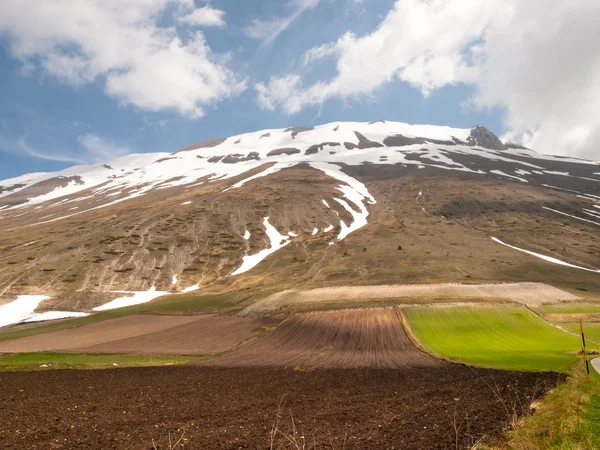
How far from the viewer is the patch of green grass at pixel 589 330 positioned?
36.2m

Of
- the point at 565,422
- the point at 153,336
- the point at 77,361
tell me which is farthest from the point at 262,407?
the point at 153,336

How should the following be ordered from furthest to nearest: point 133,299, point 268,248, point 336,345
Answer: point 268,248
point 133,299
point 336,345

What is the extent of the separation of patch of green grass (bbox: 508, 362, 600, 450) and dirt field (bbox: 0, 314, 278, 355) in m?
31.7

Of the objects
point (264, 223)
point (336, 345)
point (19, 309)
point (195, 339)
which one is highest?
point (264, 223)

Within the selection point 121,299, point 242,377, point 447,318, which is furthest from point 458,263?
point 121,299

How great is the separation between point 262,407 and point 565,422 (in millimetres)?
13383

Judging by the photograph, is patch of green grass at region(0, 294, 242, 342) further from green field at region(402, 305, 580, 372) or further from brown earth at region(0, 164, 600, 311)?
green field at region(402, 305, 580, 372)

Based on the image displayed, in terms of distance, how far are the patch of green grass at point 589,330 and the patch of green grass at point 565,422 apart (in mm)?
21143

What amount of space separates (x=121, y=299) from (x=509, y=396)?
7535 cm

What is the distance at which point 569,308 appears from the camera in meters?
52.9

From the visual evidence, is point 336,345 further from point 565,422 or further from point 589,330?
point 565,422

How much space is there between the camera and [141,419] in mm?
18062

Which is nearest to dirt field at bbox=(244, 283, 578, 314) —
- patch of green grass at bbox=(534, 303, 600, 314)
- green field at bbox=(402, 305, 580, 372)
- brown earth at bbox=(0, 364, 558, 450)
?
patch of green grass at bbox=(534, 303, 600, 314)

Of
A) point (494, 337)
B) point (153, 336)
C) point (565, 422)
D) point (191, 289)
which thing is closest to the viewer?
point (565, 422)
